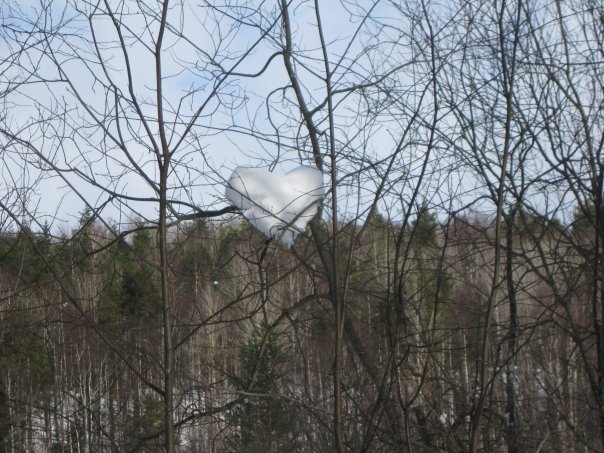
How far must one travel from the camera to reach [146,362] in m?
3.02

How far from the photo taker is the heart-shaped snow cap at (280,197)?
2.98m

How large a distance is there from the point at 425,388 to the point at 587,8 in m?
2.20

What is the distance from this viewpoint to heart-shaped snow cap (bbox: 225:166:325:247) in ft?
9.78

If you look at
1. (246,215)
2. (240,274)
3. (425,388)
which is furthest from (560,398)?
(246,215)

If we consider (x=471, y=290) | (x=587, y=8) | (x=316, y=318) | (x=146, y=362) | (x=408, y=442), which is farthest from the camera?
(x=471, y=290)

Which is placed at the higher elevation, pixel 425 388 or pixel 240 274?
pixel 240 274

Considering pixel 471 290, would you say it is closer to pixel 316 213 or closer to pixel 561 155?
pixel 561 155

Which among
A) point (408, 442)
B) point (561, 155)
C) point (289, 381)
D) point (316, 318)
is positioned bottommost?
point (408, 442)

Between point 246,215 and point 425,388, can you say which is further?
point 425,388

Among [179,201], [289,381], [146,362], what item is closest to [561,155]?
[289,381]

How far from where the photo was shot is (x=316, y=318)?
363cm

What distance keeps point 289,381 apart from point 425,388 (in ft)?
2.47

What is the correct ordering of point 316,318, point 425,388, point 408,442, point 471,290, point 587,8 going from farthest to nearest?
point 471,290, point 587,8, point 316,318, point 425,388, point 408,442

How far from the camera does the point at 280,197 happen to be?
3.00 meters
